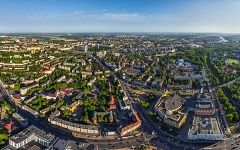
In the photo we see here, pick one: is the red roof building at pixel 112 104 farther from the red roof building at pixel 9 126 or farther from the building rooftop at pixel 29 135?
the red roof building at pixel 9 126

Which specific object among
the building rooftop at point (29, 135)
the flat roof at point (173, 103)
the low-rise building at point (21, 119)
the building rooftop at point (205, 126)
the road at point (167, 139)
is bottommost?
the road at point (167, 139)

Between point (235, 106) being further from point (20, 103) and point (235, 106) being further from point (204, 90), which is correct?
point (20, 103)

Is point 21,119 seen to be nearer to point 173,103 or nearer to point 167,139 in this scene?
point 167,139

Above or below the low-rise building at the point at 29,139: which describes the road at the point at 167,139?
below

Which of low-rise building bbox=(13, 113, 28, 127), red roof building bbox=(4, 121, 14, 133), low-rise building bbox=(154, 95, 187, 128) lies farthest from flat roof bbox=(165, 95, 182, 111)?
red roof building bbox=(4, 121, 14, 133)

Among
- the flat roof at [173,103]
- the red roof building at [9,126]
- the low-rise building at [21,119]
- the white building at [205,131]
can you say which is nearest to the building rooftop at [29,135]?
the red roof building at [9,126]

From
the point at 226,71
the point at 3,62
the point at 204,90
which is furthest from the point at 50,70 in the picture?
the point at 226,71

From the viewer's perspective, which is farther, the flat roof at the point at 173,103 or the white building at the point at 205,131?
the flat roof at the point at 173,103

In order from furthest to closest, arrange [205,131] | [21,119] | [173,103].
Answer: [173,103], [21,119], [205,131]

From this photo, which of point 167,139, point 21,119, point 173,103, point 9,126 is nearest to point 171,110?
point 173,103

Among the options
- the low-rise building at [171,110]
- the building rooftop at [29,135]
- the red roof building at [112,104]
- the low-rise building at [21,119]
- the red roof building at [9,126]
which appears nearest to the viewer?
the building rooftop at [29,135]

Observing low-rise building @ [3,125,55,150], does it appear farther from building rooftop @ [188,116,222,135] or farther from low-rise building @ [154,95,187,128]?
building rooftop @ [188,116,222,135]
